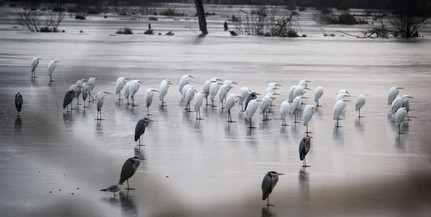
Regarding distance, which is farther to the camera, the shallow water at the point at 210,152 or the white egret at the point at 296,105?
the white egret at the point at 296,105

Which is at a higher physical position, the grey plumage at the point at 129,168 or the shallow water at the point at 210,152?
the grey plumage at the point at 129,168

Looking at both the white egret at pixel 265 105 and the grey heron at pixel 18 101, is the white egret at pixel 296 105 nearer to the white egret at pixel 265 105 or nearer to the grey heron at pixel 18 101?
the white egret at pixel 265 105

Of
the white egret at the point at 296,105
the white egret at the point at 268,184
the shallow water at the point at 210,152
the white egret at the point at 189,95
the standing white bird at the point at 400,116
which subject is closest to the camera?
the white egret at the point at 268,184

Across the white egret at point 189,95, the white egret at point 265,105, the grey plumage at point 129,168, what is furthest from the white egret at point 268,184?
the white egret at point 189,95

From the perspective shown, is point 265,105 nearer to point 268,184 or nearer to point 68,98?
point 68,98

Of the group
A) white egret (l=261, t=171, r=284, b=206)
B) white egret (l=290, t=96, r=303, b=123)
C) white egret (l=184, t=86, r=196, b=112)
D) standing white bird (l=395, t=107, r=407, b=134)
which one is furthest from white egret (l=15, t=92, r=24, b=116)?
white egret (l=261, t=171, r=284, b=206)

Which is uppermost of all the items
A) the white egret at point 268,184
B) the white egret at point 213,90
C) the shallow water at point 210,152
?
the white egret at point 213,90

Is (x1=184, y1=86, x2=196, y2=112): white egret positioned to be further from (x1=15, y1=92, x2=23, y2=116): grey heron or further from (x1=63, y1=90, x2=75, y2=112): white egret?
(x1=15, y1=92, x2=23, y2=116): grey heron

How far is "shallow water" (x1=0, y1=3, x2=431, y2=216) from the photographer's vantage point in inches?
432

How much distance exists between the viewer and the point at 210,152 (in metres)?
14.2

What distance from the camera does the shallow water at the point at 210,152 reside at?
11.0 m

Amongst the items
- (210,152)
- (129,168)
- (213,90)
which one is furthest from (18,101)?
(129,168)

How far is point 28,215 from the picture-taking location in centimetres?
1031

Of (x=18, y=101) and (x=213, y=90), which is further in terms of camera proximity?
(x=213, y=90)
